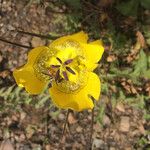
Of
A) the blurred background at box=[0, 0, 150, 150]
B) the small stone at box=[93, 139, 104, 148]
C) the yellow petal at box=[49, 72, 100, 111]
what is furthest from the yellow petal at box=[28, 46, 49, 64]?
the small stone at box=[93, 139, 104, 148]

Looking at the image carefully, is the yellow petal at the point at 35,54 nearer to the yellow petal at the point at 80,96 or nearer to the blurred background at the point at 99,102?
the yellow petal at the point at 80,96

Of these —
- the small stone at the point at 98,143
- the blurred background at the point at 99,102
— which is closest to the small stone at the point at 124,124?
the blurred background at the point at 99,102

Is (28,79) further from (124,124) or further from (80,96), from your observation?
(124,124)

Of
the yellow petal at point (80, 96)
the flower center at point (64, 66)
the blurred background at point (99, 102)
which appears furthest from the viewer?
the blurred background at point (99, 102)

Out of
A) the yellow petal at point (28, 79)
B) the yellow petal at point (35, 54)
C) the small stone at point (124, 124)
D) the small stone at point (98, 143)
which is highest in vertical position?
the yellow petal at point (35, 54)

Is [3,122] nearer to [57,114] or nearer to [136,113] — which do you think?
[57,114]

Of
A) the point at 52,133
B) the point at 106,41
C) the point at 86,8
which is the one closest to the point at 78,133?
the point at 52,133

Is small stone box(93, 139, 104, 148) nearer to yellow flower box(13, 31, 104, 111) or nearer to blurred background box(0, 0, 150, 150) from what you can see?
blurred background box(0, 0, 150, 150)
